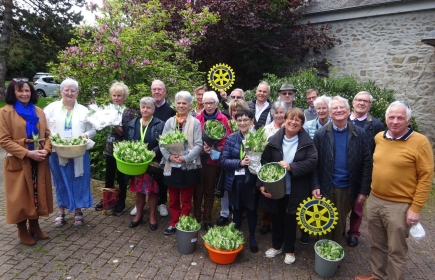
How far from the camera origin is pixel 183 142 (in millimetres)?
4211

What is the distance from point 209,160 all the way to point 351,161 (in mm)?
1896

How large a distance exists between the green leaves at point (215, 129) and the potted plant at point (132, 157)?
0.82 metres

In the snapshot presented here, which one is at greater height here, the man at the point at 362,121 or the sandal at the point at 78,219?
the man at the point at 362,121

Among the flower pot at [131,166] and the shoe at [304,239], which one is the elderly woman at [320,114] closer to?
the shoe at [304,239]

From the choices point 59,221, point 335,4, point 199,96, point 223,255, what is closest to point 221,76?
point 199,96

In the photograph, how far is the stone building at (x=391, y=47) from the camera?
977 cm

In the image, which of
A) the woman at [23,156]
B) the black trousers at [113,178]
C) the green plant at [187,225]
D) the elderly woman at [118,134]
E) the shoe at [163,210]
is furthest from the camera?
the shoe at [163,210]

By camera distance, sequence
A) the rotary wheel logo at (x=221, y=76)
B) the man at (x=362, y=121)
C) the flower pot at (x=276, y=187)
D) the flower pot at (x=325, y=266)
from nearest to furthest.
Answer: the flower pot at (x=276, y=187), the flower pot at (x=325, y=266), the man at (x=362, y=121), the rotary wheel logo at (x=221, y=76)

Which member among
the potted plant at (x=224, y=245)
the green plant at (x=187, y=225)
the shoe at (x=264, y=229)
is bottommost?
the shoe at (x=264, y=229)

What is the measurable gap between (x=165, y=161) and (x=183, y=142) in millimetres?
451

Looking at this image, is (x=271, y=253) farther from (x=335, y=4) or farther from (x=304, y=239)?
(x=335, y=4)

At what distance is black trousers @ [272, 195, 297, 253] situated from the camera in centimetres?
407

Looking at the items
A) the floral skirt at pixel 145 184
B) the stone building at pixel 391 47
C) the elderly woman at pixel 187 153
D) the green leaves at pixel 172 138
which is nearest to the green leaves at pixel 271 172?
the elderly woman at pixel 187 153

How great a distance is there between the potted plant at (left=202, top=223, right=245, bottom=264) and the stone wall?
28.3 ft
